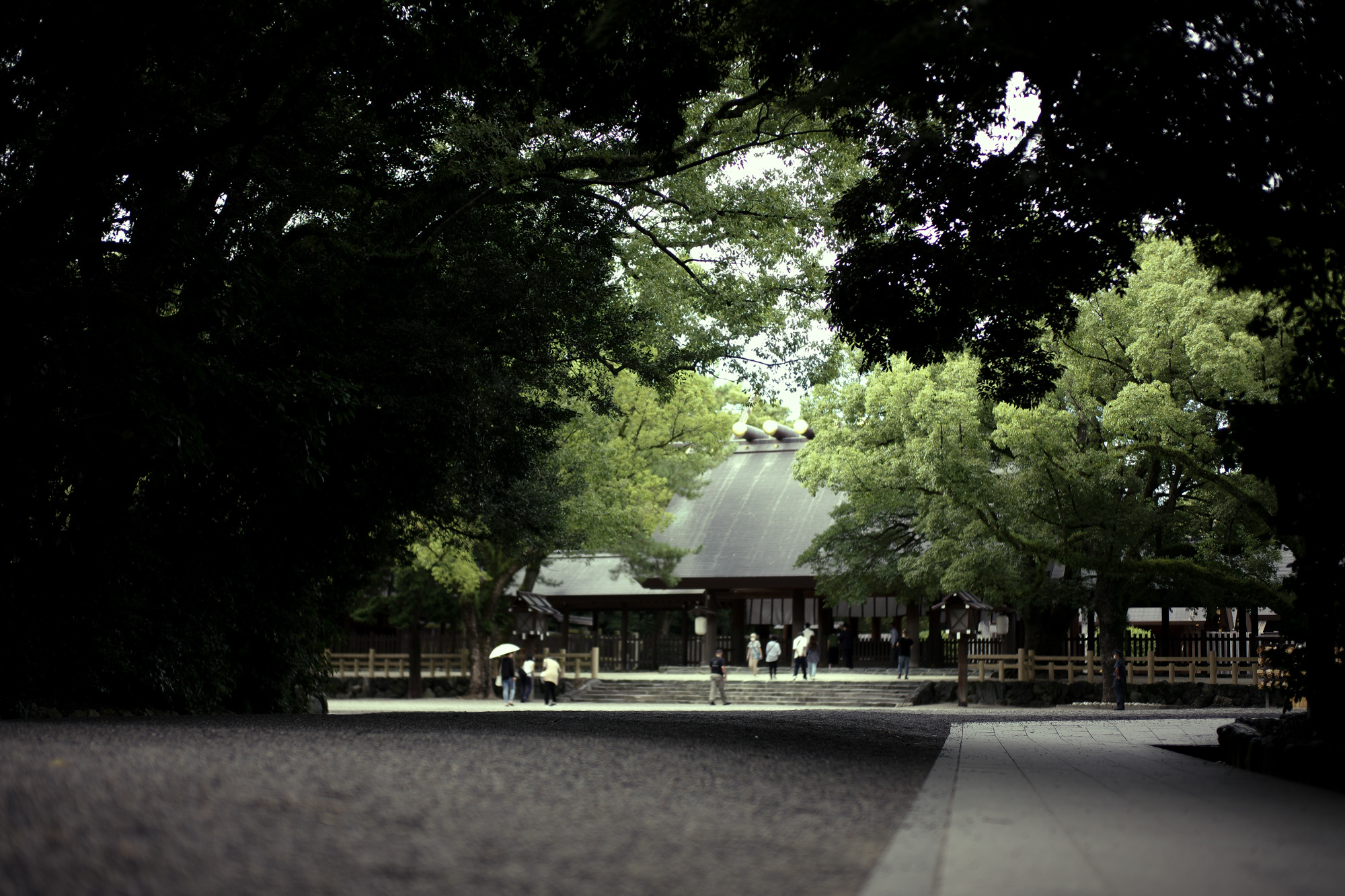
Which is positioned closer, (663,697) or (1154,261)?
(1154,261)

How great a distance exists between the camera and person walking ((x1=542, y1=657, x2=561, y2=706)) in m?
26.0

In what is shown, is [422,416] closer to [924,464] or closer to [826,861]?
[826,861]

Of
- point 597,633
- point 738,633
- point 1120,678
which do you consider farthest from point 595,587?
point 1120,678

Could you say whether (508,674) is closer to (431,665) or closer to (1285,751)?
(431,665)

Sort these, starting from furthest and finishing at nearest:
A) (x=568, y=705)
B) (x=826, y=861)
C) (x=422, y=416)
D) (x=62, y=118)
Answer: (x=568, y=705) < (x=422, y=416) < (x=62, y=118) < (x=826, y=861)

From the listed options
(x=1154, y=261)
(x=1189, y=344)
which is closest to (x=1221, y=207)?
(x=1189, y=344)

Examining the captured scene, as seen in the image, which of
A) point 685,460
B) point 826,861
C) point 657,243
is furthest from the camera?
point 685,460

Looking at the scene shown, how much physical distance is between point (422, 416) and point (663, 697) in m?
19.0

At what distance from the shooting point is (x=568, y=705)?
26.8 meters

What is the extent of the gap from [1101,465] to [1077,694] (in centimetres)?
670

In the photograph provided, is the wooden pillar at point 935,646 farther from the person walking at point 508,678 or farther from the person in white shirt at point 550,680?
the person walking at point 508,678

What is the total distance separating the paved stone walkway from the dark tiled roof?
25.3 metres

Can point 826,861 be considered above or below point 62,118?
below

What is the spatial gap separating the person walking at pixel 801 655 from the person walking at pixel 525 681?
748 cm
